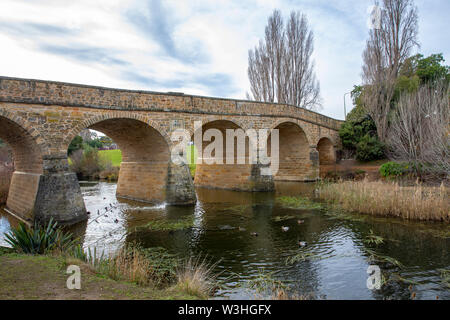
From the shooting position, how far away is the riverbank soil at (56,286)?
385 cm

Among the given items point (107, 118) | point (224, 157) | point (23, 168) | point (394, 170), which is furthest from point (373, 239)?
point (23, 168)

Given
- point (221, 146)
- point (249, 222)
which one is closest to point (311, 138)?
point (221, 146)

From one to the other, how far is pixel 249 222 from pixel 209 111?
714 cm

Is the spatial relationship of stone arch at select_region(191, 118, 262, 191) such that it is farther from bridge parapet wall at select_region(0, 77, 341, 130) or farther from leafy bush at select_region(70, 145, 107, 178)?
leafy bush at select_region(70, 145, 107, 178)

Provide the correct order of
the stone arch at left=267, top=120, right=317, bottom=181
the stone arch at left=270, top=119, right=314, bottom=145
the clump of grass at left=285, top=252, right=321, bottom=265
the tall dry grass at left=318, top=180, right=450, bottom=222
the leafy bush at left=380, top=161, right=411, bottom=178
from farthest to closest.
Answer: the stone arch at left=267, top=120, right=317, bottom=181, the stone arch at left=270, top=119, right=314, bottom=145, the leafy bush at left=380, top=161, right=411, bottom=178, the tall dry grass at left=318, top=180, right=450, bottom=222, the clump of grass at left=285, top=252, right=321, bottom=265

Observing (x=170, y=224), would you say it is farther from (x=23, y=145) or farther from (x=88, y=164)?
(x=88, y=164)

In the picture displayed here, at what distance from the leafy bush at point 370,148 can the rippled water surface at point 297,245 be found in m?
13.5

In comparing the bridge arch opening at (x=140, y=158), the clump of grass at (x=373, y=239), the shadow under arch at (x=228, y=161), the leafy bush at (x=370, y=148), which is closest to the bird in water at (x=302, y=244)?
the clump of grass at (x=373, y=239)

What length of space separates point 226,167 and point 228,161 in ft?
1.36

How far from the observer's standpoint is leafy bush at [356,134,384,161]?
23.1 meters

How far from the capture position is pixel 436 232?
856cm

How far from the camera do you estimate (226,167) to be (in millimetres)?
19641

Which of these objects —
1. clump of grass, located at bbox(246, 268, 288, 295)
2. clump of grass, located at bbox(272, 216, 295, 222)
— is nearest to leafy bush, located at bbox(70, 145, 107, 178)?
clump of grass, located at bbox(272, 216, 295, 222)
